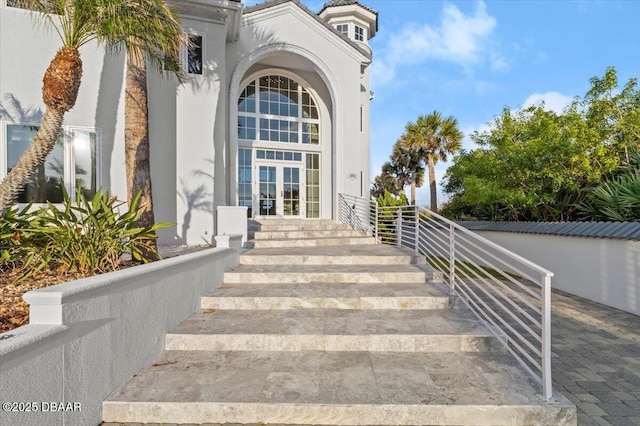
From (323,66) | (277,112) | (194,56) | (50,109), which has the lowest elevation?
(50,109)

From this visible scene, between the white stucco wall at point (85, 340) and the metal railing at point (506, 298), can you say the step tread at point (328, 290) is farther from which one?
the white stucco wall at point (85, 340)

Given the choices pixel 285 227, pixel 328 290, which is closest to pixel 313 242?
pixel 285 227

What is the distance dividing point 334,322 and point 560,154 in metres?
8.79

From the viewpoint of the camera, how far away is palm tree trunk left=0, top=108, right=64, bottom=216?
14.5ft

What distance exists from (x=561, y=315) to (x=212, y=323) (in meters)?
6.26

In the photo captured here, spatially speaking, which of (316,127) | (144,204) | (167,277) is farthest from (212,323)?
(316,127)

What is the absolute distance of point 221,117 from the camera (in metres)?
9.27

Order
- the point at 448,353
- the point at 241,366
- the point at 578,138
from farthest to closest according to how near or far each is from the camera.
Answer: the point at 578,138 < the point at 448,353 < the point at 241,366

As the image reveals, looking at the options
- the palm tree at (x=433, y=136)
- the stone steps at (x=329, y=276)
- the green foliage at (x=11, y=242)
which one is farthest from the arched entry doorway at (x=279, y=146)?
the palm tree at (x=433, y=136)

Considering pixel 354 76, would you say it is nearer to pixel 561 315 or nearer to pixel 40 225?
pixel 561 315

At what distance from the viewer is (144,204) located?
230 inches

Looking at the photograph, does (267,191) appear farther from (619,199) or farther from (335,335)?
(619,199)

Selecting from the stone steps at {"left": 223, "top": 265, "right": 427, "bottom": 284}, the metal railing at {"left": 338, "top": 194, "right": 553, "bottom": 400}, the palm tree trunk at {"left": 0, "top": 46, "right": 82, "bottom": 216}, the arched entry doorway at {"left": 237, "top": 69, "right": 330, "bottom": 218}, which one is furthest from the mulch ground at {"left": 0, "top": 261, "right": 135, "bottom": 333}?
the arched entry doorway at {"left": 237, "top": 69, "right": 330, "bottom": 218}

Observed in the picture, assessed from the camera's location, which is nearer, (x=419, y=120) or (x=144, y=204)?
(x=144, y=204)
